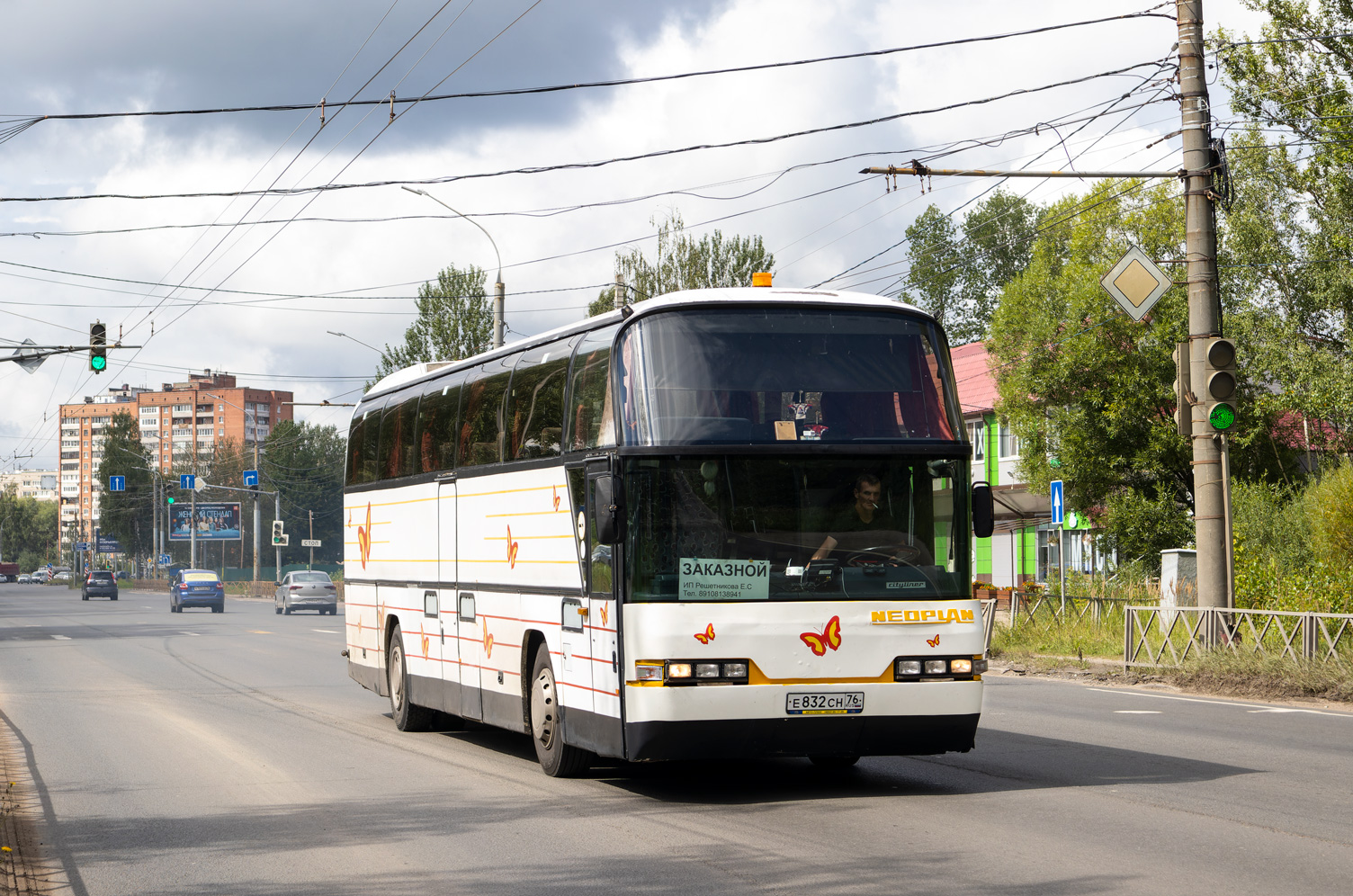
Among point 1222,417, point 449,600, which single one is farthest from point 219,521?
point 449,600

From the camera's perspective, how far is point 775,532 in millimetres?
9828

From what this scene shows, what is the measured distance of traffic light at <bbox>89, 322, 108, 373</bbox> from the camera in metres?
33.3

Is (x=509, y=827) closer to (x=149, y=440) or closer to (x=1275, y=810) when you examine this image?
(x=1275, y=810)

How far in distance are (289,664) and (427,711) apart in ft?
36.1

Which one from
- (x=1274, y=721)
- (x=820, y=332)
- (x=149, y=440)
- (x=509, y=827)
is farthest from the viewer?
(x=149, y=440)

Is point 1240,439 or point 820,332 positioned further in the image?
point 1240,439

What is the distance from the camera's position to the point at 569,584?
1081cm

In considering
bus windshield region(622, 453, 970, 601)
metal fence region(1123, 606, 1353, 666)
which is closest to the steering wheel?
bus windshield region(622, 453, 970, 601)

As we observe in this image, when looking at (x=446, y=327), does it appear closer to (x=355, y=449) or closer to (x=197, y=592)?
(x=197, y=592)

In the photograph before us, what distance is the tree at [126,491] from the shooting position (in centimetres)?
13938

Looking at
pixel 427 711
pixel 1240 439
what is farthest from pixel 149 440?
pixel 427 711

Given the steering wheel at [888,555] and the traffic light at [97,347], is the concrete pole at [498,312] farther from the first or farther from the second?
the steering wheel at [888,555]

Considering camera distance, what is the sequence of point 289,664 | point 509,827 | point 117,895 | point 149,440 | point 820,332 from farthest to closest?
point 149,440 < point 289,664 < point 820,332 < point 509,827 < point 117,895

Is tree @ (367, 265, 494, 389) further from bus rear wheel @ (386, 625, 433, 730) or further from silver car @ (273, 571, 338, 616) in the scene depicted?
bus rear wheel @ (386, 625, 433, 730)
